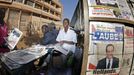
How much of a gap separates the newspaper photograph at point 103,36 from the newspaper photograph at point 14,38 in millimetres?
2294

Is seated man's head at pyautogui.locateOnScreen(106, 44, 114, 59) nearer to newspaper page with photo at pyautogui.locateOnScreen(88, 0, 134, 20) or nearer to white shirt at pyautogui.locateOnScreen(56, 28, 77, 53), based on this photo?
newspaper page with photo at pyautogui.locateOnScreen(88, 0, 134, 20)

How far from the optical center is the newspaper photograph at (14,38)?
5543 mm

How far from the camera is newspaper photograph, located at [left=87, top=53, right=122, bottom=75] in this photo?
144 inches

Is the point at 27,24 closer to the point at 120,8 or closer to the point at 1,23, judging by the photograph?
the point at 1,23

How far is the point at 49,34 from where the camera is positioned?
5.44m

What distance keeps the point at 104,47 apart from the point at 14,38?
2557 mm

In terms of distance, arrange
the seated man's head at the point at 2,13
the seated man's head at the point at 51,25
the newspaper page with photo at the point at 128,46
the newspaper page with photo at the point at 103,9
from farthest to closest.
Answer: the seated man's head at the point at 51,25, the seated man's head at the point at 2,13, the newspaper page with photo at the point at 128,46, the newspaper page with photo at the point at 103,9

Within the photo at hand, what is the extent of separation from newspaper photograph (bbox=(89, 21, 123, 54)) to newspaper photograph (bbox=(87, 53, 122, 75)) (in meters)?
0.08

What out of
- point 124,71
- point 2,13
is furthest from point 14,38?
point 124,71

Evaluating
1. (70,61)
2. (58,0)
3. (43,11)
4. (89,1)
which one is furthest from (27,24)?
(89,1)

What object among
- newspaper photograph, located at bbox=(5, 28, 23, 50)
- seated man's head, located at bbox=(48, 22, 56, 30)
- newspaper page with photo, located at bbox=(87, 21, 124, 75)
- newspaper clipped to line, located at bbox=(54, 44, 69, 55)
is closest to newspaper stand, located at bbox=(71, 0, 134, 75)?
newspaper page with photo, located at bbox=(87, 21, 124, 75)

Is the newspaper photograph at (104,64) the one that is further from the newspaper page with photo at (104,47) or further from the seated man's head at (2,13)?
the seated man's head at (2,13)

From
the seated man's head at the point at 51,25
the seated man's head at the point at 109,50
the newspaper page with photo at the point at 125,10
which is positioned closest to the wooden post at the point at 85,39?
the seated man's head at the point at 109,50

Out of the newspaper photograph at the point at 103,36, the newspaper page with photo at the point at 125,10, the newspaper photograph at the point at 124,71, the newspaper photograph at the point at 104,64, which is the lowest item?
the newspaper photograph at the point at 124,71
